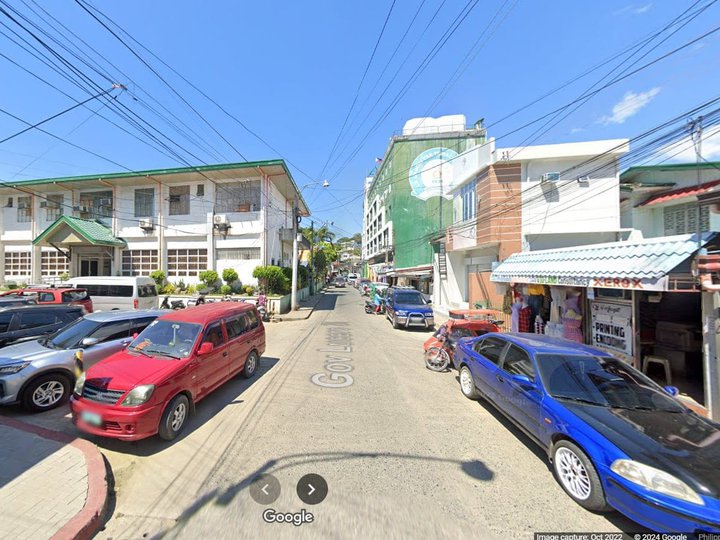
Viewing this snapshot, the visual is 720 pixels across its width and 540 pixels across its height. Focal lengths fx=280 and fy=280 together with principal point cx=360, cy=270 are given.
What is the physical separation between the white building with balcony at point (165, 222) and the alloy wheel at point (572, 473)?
1875cm

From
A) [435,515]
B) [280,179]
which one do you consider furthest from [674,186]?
[280,179]

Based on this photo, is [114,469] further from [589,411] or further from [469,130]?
[469,130]

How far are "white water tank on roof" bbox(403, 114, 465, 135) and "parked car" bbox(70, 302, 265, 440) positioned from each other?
144 feet

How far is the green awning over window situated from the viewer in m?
18.3

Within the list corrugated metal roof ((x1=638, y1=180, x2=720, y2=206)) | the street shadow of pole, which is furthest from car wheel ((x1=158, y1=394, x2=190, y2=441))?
corrugated metal roof ((x1=638, y1=180, x2=720, y2=206))

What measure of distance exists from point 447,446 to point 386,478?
46.1 inches

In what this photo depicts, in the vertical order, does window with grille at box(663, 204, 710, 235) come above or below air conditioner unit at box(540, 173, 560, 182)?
below

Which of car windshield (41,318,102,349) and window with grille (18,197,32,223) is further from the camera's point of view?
window with grille (18,197,32,223)

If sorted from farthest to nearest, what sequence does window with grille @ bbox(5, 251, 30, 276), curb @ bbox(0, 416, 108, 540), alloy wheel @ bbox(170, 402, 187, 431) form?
window with grille @ bbox(5, 251, 30, 276) → alloy wheel @ bbox(170, 402, 187, 431) → curb @ bbox(0, 416, 108, 540)

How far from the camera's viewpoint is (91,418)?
12.5 feet

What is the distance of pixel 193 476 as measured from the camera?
3371 mm

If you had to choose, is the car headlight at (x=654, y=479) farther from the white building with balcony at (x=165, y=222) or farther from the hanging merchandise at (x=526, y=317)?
the white building with balcony at (x=165, y=222)

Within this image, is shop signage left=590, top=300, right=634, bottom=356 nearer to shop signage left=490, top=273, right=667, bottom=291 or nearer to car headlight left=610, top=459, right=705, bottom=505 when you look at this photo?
shop signage left=490, top=273, right=667, bottom=291

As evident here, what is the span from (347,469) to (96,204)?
27675mm
